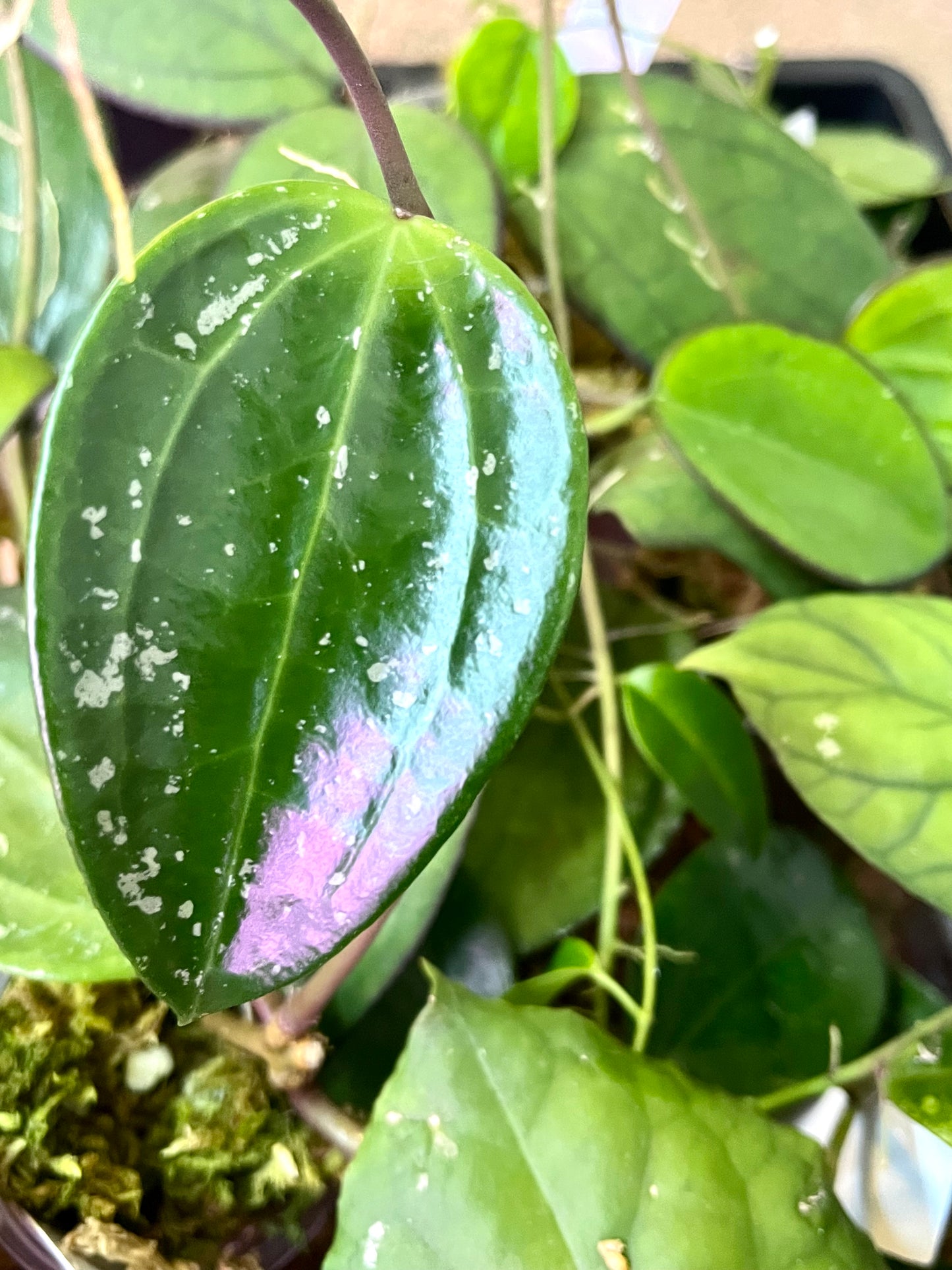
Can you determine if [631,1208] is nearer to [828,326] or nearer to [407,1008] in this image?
[407,1008]

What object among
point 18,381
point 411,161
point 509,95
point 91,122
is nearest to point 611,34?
point 509,95

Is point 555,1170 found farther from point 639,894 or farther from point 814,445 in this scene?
point 814,445

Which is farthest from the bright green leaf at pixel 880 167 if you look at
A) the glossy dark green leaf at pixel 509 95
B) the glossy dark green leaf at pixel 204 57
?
the glossy dark green leaf at pixel 204 57

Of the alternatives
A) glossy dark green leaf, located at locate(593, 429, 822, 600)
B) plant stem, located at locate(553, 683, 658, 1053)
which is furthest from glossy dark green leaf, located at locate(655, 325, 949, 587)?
plant stem, located at locate(553, 683, 658, 1053)

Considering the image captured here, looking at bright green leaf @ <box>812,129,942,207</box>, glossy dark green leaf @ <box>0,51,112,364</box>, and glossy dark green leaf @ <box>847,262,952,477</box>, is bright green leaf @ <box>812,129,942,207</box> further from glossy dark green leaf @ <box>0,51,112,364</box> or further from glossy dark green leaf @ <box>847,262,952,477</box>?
glossy dark green leaf @ <box>0,51,112,364</box>

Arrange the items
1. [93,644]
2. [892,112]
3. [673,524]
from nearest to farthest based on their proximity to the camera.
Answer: [93,644]
[673,524]
[892,112]

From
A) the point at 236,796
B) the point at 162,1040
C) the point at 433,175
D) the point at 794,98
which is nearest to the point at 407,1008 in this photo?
the point at 162,1040
